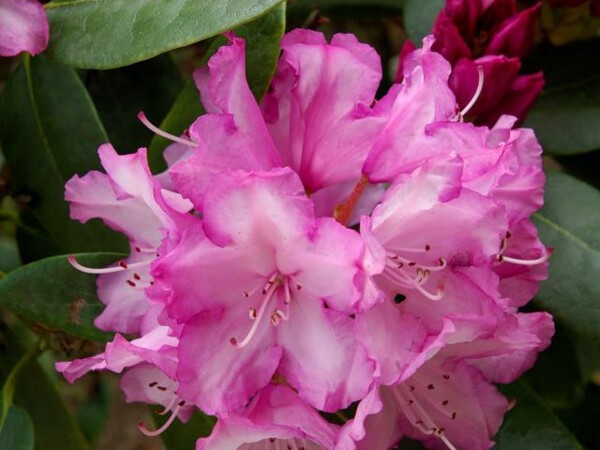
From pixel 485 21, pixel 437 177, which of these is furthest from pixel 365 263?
pixel 485 21

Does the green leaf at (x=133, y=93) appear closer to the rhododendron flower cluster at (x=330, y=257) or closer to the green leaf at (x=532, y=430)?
the rhododendron flower cluster at (x=330, y=257)

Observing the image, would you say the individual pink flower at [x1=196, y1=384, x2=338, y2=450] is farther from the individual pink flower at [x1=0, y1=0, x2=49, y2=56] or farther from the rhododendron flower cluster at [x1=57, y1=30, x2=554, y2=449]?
the individual pink flower at [x1=0, y1=0, x2=49, y2=56]

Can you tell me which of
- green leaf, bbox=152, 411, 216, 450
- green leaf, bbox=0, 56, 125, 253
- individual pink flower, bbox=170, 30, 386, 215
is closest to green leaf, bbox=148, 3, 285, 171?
individual pink flower, bbox=170, 30, 386, 215

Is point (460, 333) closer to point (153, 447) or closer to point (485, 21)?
point (485, 21)

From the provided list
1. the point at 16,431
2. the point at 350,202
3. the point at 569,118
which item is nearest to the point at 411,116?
the point at 350,202

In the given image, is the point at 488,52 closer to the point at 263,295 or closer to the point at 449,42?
the point at 449,42

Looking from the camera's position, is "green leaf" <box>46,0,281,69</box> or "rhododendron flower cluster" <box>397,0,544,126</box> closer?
"green leaf" <box>46,0,281,69</box>
